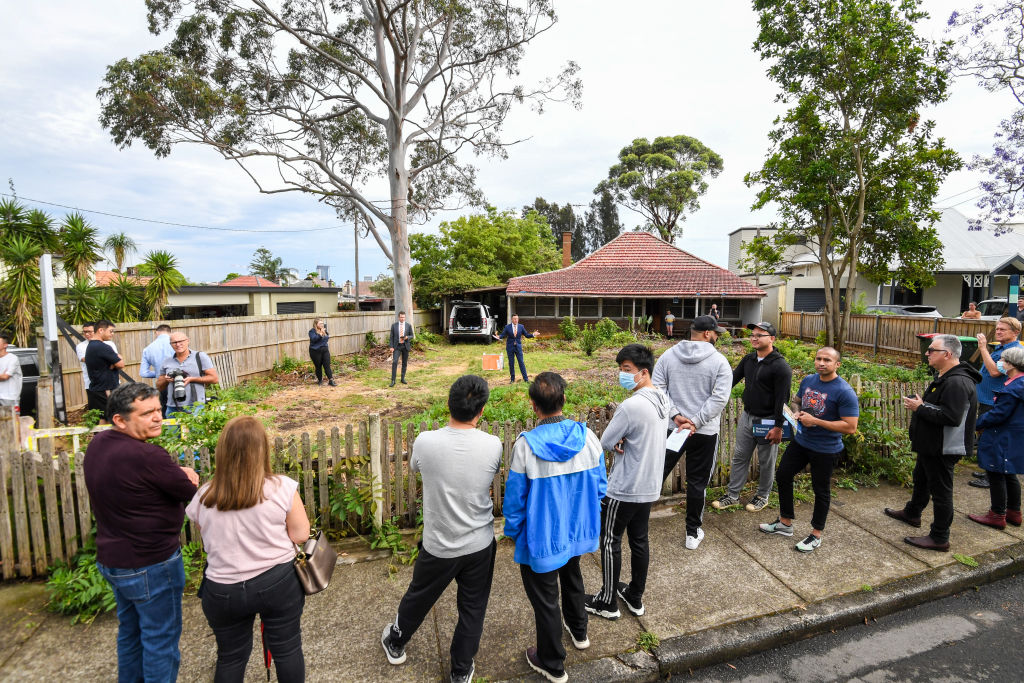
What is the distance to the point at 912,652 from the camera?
9.45ft

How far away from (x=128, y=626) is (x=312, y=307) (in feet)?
A: 91.8

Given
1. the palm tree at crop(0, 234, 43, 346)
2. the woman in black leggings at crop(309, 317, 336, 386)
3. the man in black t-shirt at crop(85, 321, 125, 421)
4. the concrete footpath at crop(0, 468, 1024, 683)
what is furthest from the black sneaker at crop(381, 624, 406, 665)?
the palm tree at crop(0, 234, 43, 346)

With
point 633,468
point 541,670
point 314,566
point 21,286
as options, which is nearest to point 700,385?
point 633,468

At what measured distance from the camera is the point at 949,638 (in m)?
3.00

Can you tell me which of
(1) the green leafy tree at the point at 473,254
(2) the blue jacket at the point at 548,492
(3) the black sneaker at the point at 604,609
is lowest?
(3) the black sneaker at the point at 604,609

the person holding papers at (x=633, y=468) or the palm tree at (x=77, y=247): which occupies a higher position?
the palm tree at (x=77, y=247)

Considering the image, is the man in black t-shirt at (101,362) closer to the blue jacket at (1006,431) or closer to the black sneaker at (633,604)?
the black sneaker at (633,604)

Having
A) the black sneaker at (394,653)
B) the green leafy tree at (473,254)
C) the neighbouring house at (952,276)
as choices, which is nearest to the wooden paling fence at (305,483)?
the black sneaker at (394,653)

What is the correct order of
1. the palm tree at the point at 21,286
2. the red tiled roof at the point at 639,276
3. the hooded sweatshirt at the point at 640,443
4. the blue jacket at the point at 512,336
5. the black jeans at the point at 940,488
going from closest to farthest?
the hooded sweatshirt at the point at 640,443, the black jeans at the point at 940,488, the palm tree at the point at 21,286, the blue jacket at the point at 512,336, the red tiled roof at the point at 639,276

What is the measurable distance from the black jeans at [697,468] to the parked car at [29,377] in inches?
341

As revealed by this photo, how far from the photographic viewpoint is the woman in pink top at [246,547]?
195cm

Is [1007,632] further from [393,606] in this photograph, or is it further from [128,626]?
[128,626]

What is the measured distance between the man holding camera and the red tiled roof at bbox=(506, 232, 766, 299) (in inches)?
678

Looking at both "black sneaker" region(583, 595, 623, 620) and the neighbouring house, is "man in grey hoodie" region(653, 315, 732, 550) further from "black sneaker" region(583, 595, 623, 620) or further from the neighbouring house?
the neighbouring house
